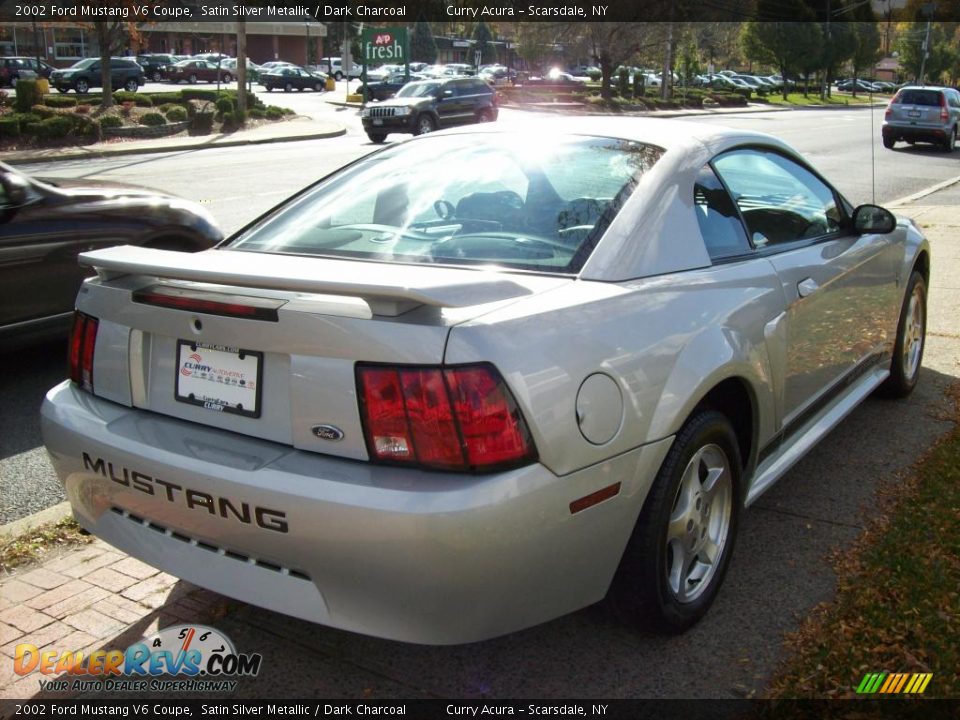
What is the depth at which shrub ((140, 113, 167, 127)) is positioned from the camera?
95.0ft

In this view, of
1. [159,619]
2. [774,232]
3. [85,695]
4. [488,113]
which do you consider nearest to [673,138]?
[774,232]

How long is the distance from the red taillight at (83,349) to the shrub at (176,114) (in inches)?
1145

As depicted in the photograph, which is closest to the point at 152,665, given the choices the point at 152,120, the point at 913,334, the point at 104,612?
the point at 104,612

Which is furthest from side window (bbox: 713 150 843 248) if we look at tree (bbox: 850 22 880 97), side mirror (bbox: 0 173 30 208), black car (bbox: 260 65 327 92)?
black car (bbox: 260 65 327 92)

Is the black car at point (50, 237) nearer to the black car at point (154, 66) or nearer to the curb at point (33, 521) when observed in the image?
the curb at point (33, 521)

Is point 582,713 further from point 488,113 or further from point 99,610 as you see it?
point 488,113

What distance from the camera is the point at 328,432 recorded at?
8.12 feet

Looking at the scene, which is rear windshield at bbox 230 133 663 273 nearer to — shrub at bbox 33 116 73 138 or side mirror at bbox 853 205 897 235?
side mirror at bbox 853 205 897 235

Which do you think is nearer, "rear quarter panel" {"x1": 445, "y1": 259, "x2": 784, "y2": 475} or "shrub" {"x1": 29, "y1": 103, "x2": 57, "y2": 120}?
"rear quarter panel" {"x1": 445, "y1": 259, "x2": 784, "y2": 475}

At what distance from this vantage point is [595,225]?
3070 mm

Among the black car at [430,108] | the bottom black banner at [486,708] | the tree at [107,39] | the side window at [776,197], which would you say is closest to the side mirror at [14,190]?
the bottom black banner at [486,708]

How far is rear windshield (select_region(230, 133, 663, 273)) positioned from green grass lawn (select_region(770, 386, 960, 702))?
137 centimetres

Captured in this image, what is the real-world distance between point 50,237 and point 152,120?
993 inches

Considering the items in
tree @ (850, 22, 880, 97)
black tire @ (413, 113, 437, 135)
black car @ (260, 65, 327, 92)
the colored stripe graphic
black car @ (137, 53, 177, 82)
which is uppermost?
tree @ (850, 22, 880, 97)
